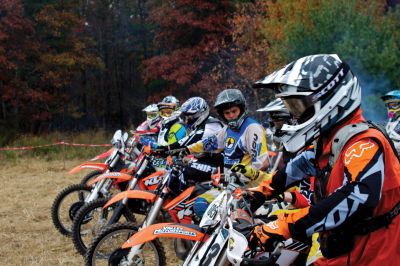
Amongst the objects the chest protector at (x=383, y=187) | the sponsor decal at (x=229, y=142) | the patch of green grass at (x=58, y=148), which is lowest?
the patch of green grass at (x=58, y=148)

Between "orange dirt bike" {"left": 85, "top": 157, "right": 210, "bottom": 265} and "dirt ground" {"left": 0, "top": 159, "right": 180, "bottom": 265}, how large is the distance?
96 cm

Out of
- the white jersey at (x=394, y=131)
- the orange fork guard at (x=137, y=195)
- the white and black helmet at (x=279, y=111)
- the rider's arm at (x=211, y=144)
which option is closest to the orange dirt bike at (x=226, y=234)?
the orange fork guard at (x=137, y=195)

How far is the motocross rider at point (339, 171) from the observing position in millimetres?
2043

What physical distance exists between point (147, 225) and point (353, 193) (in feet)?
9.06

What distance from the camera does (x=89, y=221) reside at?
5473mm

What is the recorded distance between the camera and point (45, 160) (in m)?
14.1

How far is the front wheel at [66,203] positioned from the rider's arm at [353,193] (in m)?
4.63

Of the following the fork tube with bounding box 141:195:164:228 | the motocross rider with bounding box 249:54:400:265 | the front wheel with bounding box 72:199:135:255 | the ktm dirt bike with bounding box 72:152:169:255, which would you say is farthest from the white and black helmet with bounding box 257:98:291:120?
the motocross rider with bounding box 249:54:400:265

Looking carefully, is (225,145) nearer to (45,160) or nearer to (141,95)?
(45,160)

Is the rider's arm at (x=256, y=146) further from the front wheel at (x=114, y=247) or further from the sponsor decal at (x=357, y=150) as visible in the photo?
the sponsor decal at (x=357, y=150)

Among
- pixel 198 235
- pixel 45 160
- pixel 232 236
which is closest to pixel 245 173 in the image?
pixel 198 235

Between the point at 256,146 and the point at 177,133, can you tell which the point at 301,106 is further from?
the point at 177,133

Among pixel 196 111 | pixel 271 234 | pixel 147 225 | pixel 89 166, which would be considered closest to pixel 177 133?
pixel 196 111

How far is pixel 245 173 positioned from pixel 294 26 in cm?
1058
